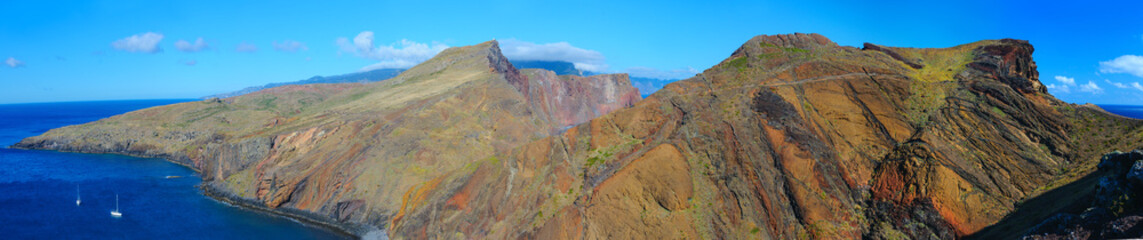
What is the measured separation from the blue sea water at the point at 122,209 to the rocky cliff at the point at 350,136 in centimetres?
384

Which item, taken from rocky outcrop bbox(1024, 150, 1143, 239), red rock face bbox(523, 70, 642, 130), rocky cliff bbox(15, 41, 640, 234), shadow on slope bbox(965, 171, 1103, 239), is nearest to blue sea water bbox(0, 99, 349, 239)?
rocky cliff bbox(15, 41, 640, 234)

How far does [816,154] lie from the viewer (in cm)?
3105

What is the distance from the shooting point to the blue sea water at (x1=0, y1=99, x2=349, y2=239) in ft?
172

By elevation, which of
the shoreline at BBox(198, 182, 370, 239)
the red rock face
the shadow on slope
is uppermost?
the red rock face

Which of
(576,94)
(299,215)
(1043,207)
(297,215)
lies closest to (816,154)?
(1043,207)

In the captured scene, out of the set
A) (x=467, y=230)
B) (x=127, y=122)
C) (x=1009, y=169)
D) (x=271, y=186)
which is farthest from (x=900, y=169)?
(x=127, y=122)

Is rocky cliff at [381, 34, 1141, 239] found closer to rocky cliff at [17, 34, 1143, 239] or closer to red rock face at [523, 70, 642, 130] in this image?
rocky cliff at [17, 34, 1143, 239]

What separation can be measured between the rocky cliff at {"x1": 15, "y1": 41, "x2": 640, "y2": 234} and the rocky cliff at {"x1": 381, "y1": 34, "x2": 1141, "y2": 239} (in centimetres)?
2021

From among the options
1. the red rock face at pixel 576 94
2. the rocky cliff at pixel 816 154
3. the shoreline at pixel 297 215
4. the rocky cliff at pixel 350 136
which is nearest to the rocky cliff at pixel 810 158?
the rocky cliff at pixel 816 154

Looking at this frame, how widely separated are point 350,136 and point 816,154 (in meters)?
67.0

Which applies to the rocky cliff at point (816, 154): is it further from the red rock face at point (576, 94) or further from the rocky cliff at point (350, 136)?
the red rock face at point (576, 94)

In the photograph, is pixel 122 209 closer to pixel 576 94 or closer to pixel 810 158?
pixel 810 158

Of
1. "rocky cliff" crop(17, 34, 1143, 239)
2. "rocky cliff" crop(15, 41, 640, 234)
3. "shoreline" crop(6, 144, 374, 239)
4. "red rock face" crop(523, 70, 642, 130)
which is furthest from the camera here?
"red rock face" crop(523, 70, 642, 130)

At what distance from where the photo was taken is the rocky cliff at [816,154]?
26.5 m
